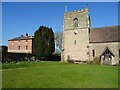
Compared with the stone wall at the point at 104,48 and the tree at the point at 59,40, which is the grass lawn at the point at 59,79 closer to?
the stone wall at the point at 104,48

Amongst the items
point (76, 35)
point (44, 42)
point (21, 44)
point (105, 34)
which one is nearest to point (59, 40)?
point (21, 44)

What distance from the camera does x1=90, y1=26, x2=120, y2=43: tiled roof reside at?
4181cm

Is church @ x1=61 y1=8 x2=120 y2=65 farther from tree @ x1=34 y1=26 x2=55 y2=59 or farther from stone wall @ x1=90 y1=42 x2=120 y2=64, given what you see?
tree @ x1=34 y1=26 x2=55 y2=59

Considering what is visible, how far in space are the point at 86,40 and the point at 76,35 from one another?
2823 mm

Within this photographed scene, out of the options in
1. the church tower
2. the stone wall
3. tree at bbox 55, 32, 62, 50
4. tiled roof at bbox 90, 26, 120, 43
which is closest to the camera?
the stone wall

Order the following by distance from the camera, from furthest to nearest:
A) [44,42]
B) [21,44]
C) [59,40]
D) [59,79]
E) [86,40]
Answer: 1. [59,40]
2. [21,44]
3. [44,42]
4. [86,40]
5. [59,79]

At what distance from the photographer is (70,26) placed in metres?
48.2

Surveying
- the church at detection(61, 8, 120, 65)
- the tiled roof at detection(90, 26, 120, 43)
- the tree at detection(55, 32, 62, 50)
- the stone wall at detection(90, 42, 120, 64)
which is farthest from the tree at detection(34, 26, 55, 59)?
the tree at detection(55, 32, 62, 50)

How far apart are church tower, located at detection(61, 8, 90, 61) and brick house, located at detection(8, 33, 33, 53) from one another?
66.2 feet

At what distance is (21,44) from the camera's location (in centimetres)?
6800

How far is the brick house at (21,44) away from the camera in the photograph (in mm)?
66306

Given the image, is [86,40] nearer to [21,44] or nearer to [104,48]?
[104,48]

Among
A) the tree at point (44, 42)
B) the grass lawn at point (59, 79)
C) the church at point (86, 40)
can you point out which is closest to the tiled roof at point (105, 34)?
the church at point (86, 40)

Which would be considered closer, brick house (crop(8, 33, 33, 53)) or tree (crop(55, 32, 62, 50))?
brick house (crop(8, 33, 33, 53))
